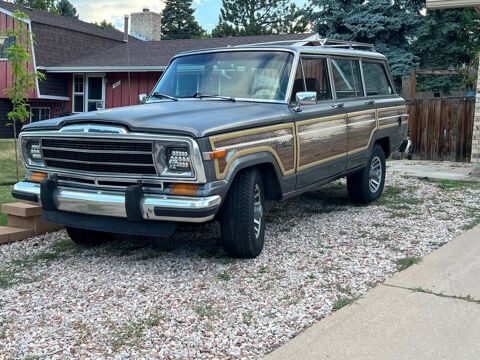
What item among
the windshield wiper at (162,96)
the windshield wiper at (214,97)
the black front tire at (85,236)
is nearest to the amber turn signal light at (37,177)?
the black front tire at (85,236)

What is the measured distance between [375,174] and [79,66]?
16707 millimetres

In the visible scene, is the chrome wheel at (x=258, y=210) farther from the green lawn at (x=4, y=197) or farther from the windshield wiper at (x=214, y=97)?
the green lawn at (x=4, y=197)

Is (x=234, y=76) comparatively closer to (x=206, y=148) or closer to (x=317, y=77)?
(x=317, y=77)

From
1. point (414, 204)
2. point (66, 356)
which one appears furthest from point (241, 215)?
point (414, 204)

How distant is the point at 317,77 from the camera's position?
6652 mm

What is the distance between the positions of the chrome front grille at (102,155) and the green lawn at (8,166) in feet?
16.8

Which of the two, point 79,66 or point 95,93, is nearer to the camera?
point 79,66

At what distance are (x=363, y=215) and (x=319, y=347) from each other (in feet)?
12.9

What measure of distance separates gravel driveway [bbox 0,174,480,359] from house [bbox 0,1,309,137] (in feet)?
51.1

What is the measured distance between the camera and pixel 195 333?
368 centimetres

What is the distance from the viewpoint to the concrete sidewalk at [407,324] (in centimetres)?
345

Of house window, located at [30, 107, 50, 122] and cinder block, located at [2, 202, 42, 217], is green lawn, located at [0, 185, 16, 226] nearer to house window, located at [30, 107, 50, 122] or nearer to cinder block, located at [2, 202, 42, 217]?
cinder block, located at [2, 202, 42, 217]

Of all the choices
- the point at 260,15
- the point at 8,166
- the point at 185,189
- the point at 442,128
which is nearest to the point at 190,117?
the point at 185,189

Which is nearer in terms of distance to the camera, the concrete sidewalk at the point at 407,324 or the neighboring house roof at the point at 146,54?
the concrete sidewalk at the point at 407,324
